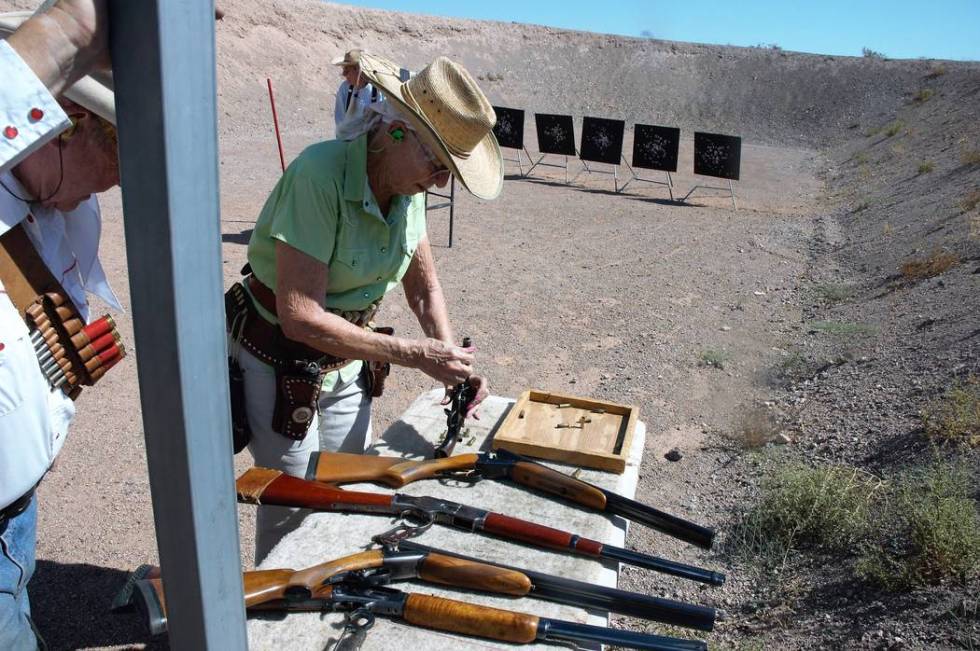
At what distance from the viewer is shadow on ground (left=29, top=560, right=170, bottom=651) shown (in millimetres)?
3053

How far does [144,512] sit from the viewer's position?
3.91m

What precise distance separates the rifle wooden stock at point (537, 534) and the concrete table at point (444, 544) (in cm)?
3

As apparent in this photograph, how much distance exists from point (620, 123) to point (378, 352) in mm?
15343

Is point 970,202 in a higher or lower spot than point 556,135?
lower

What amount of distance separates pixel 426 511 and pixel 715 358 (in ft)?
15.4

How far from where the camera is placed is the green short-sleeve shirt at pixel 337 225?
2129 mm

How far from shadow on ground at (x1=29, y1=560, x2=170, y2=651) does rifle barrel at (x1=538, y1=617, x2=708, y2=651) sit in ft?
6.61

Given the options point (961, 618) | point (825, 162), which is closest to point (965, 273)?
point (961, 618)

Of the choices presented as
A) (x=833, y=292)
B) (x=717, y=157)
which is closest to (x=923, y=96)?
(x=717, y=157)

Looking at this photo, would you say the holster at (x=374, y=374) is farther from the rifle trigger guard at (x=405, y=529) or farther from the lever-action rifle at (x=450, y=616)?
the lever-action rifle at (x=450, y=616)

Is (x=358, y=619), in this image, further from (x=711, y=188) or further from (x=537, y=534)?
(x=711, y=188)

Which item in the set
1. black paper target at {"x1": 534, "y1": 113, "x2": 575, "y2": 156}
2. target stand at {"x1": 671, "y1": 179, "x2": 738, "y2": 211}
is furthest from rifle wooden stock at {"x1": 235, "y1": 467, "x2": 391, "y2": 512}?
black paper target at {"x1": 534, "y1": 113, "x2": 575, "y2": 156}

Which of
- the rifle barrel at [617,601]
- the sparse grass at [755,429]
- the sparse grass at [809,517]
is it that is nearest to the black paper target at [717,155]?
the sparse grass at [755,429]

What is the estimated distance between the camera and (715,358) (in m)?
6.30
